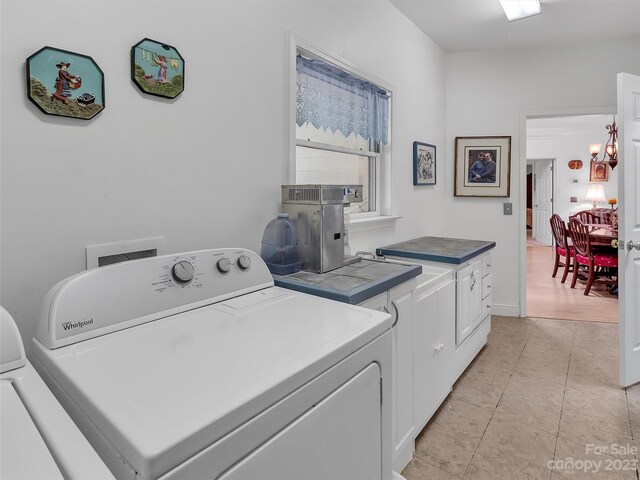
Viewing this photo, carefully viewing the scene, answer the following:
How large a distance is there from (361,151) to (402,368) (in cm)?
150

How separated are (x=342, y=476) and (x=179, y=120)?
1281mm

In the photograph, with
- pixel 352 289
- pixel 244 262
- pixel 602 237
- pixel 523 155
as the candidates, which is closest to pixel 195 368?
pixel 244 262

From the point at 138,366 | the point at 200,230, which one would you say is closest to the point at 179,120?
the point at 200,230

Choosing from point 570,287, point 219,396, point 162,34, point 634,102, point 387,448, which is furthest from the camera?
point 570,287

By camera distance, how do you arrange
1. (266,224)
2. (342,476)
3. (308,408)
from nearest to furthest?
(308,408) < (342,476) < (266,224)

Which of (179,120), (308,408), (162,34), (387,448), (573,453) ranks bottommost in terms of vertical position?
(573,453)

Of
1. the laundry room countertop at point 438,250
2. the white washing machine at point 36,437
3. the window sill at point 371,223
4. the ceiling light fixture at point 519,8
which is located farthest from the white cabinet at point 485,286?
the white washing machine at point 36,437

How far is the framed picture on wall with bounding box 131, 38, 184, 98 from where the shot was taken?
4.57ft

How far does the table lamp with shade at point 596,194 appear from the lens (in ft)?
27.1

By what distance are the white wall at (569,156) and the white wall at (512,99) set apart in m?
4.74

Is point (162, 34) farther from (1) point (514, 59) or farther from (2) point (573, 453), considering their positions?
(1) point (514, 59)

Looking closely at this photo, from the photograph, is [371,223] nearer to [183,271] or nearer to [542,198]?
[183,271]

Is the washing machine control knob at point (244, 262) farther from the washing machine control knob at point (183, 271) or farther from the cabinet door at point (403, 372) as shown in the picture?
the cabinet door at point (403, 372)

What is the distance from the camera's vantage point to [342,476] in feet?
3.31
